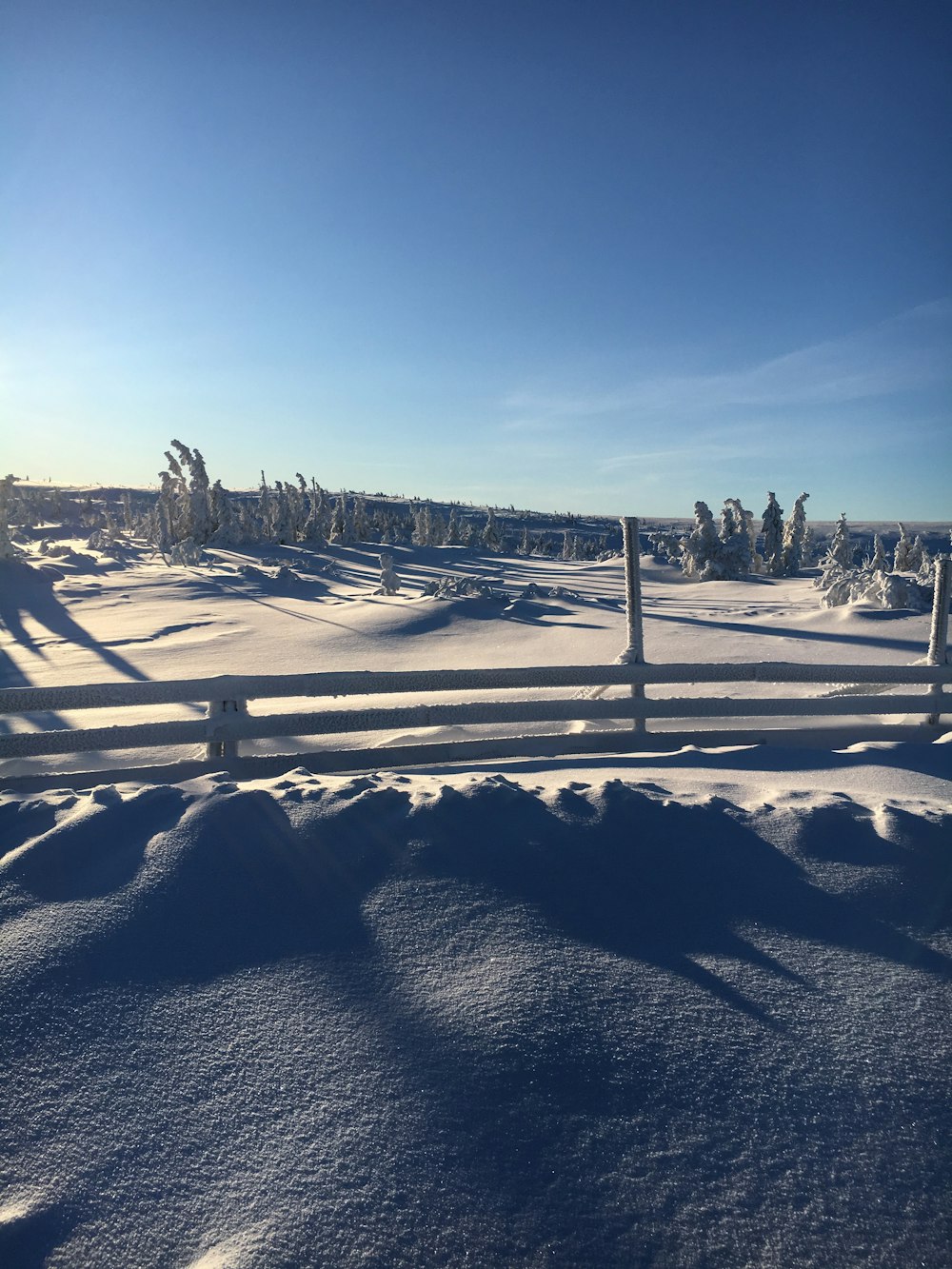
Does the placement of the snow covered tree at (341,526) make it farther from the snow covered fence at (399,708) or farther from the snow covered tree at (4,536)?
the snow covered fence at (399,708)

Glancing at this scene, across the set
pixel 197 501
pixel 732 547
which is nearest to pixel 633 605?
pixel 732 547

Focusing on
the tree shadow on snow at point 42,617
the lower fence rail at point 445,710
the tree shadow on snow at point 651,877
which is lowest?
the tree shadow on snow at point 42,617

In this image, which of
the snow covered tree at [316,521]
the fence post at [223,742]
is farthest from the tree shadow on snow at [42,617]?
the snow covered tree at [316,521]

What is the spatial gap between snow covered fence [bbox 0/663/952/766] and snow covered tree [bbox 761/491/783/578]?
48.0 m

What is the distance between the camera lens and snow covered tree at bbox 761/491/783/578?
49.7 metres

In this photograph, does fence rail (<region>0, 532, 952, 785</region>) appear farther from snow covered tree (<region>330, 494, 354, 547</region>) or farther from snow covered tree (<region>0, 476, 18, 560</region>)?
snow covered tree (<region>330, 494, 354, 547</region>)

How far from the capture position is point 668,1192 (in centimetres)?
161

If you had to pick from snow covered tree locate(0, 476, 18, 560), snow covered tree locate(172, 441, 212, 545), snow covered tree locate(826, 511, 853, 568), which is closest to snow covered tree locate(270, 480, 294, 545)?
snow covered tree locate(172, 441, 212, 545)

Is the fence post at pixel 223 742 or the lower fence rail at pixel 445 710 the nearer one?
the lower fence rail at pixel 445 710

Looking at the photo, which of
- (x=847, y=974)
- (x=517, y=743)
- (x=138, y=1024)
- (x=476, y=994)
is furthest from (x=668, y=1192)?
(x=517, y=743)

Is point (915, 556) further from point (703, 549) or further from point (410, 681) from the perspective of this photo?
point (410, 681)

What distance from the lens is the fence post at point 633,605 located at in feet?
17.2

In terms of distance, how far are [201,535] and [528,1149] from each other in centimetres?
4646

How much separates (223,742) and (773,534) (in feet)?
176
